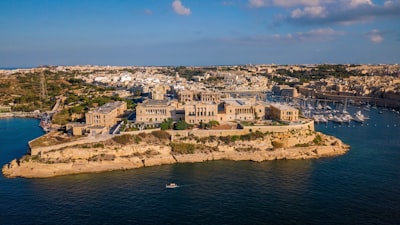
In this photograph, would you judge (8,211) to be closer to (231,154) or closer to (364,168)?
(231,154)

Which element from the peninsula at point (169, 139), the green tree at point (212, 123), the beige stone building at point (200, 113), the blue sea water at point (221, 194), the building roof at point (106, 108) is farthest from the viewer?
the building roof at point (106, 108)

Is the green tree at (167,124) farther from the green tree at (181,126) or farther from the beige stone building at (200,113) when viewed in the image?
the beige stone building at (200,113)

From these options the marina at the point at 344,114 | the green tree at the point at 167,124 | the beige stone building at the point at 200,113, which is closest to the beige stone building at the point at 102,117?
the green tree at the point at 167,124

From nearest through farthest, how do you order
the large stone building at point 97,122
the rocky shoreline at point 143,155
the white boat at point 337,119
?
1. the rocky shoreline at point 143,155
2. the large stone building at point 97,122
3. the white boat at point 337,119

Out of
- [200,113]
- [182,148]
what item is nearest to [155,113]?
[200,113]

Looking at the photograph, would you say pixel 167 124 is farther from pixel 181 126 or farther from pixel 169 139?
pixel 169 139

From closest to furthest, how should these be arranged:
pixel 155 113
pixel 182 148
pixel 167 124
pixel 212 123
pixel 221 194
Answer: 1. pixel 221 194
2. pixel 182 148
3. pixel 167 124
4. pixel 212 123
5. pixel 155 113
